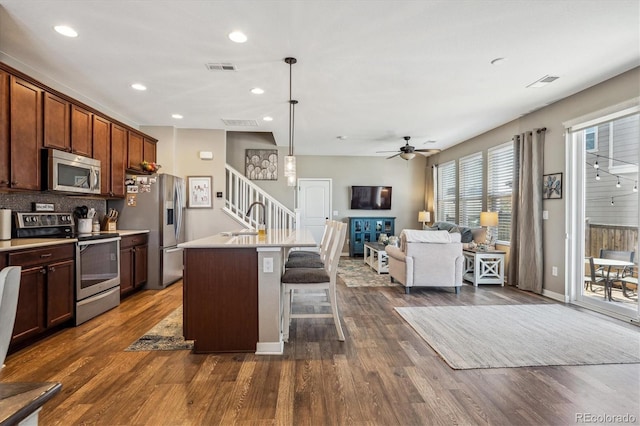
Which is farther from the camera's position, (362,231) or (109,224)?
(362,231)

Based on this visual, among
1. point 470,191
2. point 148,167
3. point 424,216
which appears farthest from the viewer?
point 424,216

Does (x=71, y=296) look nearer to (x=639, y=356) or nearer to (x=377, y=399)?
(x=377, y=399)

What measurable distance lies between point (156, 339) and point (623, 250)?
512cm

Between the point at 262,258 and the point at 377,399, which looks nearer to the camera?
the point at 377,399

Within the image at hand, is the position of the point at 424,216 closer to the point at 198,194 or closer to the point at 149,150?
the point at 198,194

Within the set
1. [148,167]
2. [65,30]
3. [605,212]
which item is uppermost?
[65,30]

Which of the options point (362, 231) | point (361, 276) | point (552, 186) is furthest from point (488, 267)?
point (362, 231)

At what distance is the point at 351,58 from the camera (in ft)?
10.5

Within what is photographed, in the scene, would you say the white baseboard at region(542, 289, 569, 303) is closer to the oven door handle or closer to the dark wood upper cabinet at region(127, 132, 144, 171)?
the oven door handle

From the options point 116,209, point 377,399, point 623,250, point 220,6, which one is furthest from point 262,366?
point 623,250

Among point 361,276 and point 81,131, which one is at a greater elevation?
point 81,131

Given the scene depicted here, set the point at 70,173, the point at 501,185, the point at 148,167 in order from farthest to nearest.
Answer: the point at 501,185, the point at 148,167, the point at 70,173

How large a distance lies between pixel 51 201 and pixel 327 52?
366 centimetres

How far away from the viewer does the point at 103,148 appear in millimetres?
4336
